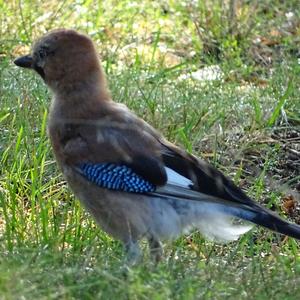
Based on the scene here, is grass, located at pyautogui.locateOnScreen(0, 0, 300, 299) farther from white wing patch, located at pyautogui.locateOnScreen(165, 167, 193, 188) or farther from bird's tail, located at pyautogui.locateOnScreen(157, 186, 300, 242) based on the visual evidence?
white wing patch, located at pyautogui.locateOnScreen(165, 167, 193, 188)

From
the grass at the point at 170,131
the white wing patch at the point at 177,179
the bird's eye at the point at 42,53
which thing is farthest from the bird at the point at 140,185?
the bird's eye at the point at 42,53

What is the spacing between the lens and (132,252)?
5.10 meters

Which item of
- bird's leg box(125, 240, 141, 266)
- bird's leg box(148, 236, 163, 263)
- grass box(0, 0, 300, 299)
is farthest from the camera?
bird's leg box(148, 236, 163, 263)

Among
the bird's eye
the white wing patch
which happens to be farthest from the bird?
the bird's eye

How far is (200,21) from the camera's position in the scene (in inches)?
366

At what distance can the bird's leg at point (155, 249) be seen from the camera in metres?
5.07

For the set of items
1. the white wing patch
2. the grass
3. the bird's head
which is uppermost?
the bird's head

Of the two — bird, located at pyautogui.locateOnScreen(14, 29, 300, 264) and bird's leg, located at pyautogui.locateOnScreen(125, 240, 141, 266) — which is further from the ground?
bird, located at pyautogui.locateOnScreen(14, 29, 300, 264)

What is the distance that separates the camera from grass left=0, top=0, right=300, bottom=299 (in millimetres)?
4434

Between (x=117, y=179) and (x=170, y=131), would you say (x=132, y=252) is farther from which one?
(x=170, y=131)

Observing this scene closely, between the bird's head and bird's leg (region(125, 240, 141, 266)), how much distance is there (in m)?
0.88

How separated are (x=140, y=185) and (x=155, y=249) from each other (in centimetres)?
30

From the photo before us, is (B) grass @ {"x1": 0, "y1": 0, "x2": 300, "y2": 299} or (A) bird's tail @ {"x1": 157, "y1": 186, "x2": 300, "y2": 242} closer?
(B) grass @ {"x1": 0, "y1": 0, "x2": 300, "y2": 299}

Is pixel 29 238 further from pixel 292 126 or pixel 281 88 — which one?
pixel 281 88
